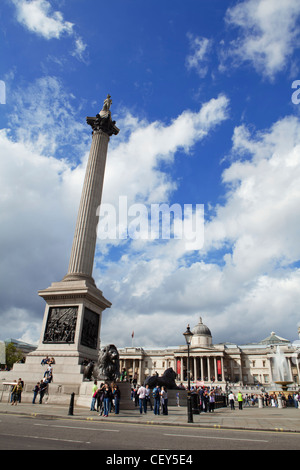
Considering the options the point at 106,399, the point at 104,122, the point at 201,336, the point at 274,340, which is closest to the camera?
the point at 106,399

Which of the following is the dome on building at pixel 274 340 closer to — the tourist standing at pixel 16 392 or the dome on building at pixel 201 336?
the dome on building at pixel 201 336

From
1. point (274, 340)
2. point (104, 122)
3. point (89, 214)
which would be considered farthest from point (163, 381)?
point (274, 340)

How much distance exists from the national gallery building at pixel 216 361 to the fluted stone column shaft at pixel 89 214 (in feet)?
271

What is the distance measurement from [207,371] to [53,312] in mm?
92568

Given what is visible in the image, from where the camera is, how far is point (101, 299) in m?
28.5

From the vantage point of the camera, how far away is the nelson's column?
24.0 m

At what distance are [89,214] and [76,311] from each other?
10043 mm

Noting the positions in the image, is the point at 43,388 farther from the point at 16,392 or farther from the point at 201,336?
the point at 201,336

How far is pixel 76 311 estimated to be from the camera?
2591 cm

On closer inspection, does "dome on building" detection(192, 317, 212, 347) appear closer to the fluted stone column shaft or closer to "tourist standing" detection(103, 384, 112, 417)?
the fluted stone column shaft

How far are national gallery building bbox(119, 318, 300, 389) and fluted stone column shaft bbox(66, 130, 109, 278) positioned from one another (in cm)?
8247

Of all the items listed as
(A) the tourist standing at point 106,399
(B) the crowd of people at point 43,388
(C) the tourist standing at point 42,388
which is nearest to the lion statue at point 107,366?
(B) the crowd of people at point 43,388
